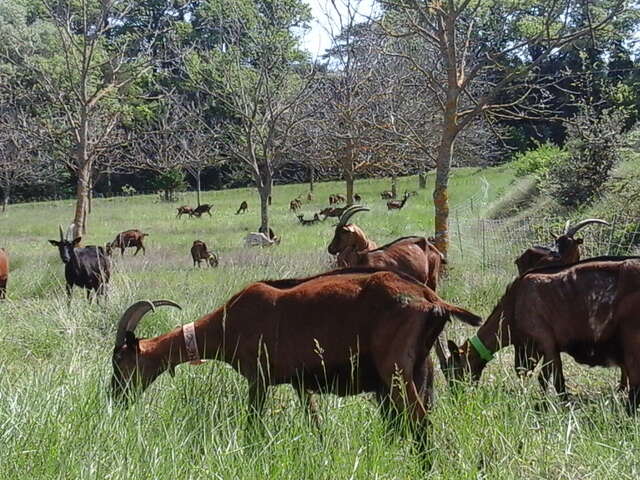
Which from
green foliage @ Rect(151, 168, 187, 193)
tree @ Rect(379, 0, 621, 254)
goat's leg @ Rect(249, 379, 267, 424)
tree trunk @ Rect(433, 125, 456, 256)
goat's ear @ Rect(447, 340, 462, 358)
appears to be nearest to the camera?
goat's leg @ Rect(249, 379, 267, 424)

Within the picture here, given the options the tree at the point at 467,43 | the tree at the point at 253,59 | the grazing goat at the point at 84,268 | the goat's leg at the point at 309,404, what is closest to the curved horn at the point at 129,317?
the goat's leg at the point at 309,404

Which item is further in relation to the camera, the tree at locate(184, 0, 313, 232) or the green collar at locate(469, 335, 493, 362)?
the tree at locate(184, 0, 313, 232)

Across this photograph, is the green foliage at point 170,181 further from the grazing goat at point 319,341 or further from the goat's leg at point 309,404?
the goat's leg at point 309,404

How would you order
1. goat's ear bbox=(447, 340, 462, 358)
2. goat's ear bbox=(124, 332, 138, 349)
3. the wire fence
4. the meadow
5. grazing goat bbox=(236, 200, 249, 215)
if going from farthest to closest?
grazing goat bbox=(236, 200, 249, 215)
the wire fence
goat's ear bbox=(447, 340, 462, 358)
goat's ear bbox=(124, 332, 138, 349)
the meadow

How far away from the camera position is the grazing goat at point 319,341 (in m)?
4.98

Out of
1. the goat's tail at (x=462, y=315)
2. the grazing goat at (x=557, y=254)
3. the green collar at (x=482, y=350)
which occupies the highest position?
the goat's tail at (x=462, y=315)

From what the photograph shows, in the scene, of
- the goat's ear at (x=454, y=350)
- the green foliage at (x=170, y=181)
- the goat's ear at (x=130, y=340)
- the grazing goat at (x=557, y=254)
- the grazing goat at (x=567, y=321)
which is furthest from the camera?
the green foliage at (x=170, y=181)

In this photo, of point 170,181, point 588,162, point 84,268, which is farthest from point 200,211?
point 84,268

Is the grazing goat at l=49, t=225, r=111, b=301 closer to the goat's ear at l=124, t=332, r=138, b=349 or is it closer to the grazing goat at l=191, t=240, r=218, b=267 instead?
the grazing goat at l=191, t=240, r=218, b=267

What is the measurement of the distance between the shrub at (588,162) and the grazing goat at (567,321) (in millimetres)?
12353

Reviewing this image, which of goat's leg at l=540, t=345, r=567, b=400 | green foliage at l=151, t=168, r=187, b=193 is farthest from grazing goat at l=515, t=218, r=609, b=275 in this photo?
green foliage at l=151, t=168, r=187, b=193

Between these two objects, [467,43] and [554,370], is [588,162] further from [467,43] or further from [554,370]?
[554,370]

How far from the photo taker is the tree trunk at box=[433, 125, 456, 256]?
36.1 feet

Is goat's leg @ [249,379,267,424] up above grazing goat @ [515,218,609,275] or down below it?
below
